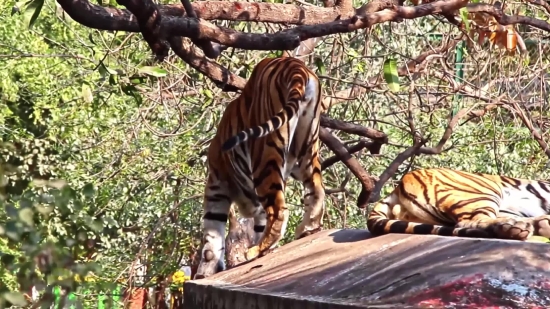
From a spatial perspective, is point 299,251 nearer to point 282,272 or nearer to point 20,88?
point 282,272

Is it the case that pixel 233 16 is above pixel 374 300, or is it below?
above

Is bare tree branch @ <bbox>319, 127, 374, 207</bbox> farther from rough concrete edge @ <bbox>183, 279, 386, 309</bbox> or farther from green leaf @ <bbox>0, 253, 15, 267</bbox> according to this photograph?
green leaf @ <bbox>0, 253, 15, 267</bbox>

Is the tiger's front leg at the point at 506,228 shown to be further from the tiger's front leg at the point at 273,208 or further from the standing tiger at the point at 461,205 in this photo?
the tiger's front leg at the point at 273,208

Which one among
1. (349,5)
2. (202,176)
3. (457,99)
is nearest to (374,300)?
(349,5)

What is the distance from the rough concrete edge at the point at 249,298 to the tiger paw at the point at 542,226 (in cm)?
163

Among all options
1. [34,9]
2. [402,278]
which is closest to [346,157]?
[34,9]

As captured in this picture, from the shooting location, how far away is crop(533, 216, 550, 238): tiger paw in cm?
518

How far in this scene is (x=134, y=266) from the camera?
28.3 feet

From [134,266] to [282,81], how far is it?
2.84 meters

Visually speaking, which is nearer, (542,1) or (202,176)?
(542,1)

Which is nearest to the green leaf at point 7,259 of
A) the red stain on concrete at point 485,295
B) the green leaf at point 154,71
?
the red stain on concrete at point 485,295

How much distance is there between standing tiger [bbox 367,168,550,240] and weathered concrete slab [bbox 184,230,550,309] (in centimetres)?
57

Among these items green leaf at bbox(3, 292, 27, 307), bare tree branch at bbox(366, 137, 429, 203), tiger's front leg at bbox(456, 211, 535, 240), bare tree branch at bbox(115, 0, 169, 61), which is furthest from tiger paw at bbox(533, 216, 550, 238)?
green leaf at bbox(3, 292, 27, 307)

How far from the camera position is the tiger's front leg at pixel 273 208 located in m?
6.21
